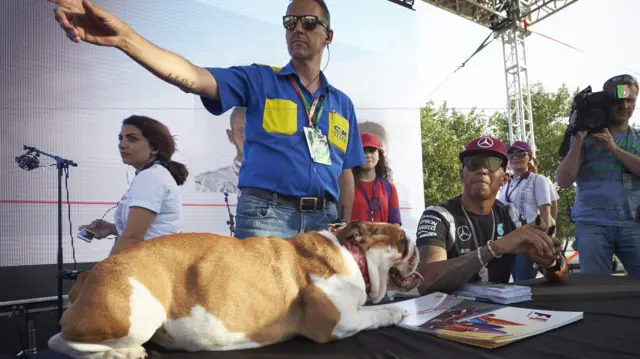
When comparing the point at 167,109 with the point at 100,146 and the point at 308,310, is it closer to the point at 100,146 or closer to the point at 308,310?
the point at 100,146

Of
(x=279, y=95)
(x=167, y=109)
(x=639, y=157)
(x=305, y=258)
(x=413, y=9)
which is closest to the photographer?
(x=305, y=258)

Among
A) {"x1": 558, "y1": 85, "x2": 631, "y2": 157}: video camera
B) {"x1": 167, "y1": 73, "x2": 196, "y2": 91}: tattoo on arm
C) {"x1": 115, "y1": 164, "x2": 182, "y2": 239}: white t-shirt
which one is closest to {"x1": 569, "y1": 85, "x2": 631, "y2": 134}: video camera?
{"x1": 558, "y1": 85, "x2": 631, "y2": 157}: video camera

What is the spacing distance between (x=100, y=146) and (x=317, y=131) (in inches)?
109

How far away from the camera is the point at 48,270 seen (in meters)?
3.66

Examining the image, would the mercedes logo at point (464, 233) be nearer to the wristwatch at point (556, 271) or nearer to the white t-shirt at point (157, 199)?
the wristwatch at point (556, 271)

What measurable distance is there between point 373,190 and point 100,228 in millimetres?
2856

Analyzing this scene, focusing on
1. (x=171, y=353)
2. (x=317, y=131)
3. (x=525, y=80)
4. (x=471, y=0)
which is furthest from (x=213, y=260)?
(x=525, y=80)

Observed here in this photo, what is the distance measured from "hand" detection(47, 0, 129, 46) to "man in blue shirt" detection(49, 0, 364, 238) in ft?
1.44

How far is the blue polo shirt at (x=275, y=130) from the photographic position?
80.4 inches

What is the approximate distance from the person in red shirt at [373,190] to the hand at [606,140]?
215cm

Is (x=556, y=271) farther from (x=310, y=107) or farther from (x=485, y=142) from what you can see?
(x=310, y=107)

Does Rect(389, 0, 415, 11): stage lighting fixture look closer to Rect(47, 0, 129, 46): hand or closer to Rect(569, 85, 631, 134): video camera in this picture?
Rect(569, 85, 631, 134): video camera

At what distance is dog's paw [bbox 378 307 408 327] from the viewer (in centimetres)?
144

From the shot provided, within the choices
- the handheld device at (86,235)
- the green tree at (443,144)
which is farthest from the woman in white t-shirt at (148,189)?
the green tree at (443,144)
